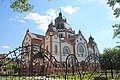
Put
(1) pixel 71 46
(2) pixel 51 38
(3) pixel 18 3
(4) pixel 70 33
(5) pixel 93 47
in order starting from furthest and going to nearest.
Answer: (5) pixel 93 47
(4) pixel 70 33
(1) pixel 71 46
(2) pixel 51 38
(3) pixel 18 3

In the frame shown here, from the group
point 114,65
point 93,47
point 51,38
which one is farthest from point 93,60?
point 93,47

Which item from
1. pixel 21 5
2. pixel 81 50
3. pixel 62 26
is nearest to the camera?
pixel 21 5

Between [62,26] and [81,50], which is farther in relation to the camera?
[62,26]

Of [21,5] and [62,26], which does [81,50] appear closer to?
[62,26]

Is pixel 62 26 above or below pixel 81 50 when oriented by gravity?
above

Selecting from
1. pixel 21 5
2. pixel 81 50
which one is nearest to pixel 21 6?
pixel 21 5

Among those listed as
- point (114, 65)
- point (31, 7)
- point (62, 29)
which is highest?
point (62, 29)

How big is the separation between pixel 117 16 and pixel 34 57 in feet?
54.2

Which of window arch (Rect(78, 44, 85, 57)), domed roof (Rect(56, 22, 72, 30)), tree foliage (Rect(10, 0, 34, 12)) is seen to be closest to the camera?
tree foliage (Rect(10, 0, 34, 12))

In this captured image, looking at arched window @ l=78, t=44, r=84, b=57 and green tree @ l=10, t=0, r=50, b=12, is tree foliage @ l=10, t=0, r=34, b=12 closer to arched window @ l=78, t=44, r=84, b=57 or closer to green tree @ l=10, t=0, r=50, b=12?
green tree @ l=10, t=0, r=50, b=12

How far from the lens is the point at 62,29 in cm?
4828

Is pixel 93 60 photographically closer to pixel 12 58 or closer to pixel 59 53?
pixel 12 58

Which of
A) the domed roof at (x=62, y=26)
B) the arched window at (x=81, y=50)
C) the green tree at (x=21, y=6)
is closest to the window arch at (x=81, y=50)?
the arched window at (x=81, y=50)

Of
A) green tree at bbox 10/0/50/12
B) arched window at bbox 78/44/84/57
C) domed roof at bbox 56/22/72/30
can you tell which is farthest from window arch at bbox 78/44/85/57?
green tree at bbox 10/0/50/12
